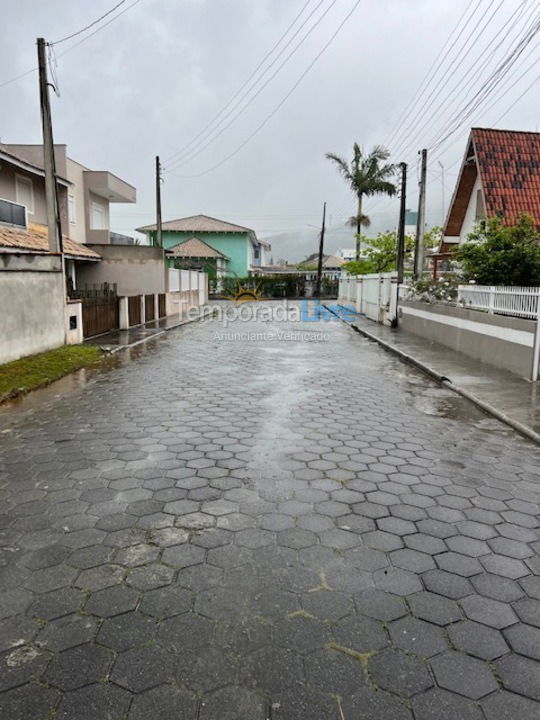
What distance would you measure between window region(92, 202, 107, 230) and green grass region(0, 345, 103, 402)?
1500cm

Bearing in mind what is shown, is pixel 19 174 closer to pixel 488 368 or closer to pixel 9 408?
pixel 9 408

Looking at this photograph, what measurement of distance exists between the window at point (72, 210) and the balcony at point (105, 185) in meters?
1.88

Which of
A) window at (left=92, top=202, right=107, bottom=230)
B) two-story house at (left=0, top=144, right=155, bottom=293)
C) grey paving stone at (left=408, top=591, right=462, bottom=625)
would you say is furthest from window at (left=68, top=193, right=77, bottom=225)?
grey paving stone at (left=408, top=591, right=462, bottom=625)

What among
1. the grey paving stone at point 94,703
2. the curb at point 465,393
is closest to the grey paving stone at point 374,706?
the grey paving stone at point 94,703

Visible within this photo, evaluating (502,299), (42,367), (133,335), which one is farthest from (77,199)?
(502,299)

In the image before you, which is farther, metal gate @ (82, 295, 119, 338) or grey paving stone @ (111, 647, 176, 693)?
metal gate @ (82, 295, 119, 338)

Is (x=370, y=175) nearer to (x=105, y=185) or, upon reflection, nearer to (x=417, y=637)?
(x=105, y=185)

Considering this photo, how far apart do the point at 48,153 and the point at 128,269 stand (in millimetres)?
12009

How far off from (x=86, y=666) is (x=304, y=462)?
307 centimetres

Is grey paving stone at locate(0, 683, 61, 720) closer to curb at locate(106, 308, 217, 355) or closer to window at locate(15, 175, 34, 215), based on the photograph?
curb at locate(106, 308, 217, 355)

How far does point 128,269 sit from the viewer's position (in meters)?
24.9

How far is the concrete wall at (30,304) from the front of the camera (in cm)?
1079

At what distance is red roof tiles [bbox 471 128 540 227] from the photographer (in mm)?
18156

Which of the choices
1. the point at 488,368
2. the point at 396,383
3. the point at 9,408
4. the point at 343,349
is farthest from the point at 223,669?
the point at 343,349
